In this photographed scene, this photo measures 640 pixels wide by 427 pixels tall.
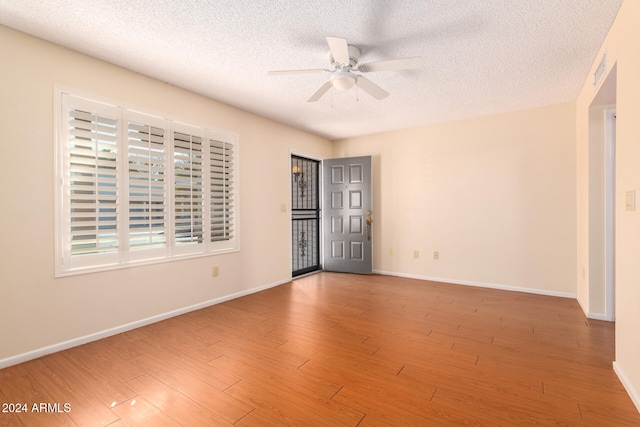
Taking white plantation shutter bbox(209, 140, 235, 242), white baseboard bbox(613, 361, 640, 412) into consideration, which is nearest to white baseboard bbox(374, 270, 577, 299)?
white baseboard bbox(613, 361, 640, 412)

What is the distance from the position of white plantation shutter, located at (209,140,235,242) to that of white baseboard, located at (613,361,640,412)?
3.81 m

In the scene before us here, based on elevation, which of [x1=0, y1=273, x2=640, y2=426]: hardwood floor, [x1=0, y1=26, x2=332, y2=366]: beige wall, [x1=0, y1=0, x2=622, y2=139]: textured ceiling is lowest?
[x1=0, y1=273, x2=640, y2=426]: hardwood floor

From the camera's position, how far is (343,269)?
18.2 ft

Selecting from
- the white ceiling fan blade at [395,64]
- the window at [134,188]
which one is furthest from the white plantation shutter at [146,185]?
the white ceiling fan blade at [395,64]

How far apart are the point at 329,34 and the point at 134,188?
2.30m

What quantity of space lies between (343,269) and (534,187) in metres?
3.22

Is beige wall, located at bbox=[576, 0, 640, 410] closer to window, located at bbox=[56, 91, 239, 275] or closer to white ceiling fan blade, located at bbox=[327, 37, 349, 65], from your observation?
white ceiling fan blade, located at bbox=[327, 37, 349, 65]

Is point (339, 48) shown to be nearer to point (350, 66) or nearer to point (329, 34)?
point (329, 34)

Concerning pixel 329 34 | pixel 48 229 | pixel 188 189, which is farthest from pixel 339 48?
pixel 48 229

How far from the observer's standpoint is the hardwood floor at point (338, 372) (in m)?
1.70

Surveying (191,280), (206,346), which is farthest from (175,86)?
(206,346)

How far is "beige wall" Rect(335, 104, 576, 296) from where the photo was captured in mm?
3934

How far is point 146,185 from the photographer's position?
3.04m

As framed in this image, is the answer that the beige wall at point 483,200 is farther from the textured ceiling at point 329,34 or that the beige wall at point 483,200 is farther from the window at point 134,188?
the window at point 134,188
